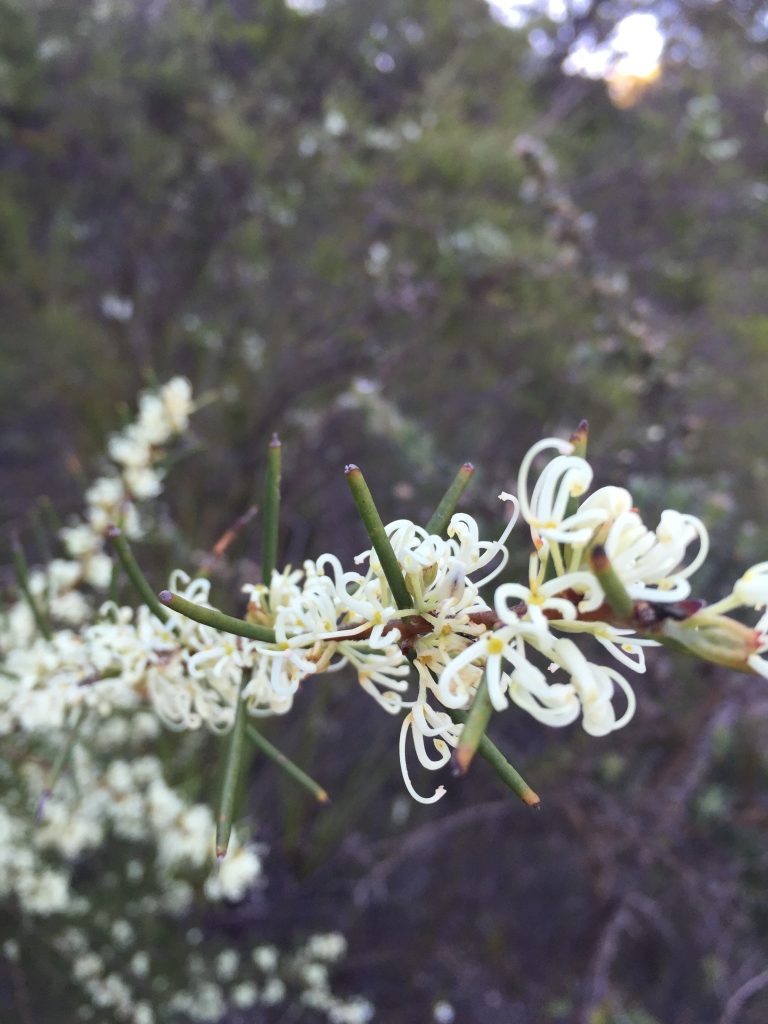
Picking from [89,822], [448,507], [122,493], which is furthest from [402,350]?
[448,507]

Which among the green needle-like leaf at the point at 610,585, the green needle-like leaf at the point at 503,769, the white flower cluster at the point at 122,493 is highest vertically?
the white flower cluster at the point at 122,493

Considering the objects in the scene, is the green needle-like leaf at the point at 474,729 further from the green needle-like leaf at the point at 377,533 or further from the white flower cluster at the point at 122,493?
the white flower cluster at the point at 122,493

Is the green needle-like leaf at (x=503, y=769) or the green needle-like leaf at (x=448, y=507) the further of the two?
the green needle-like leaf at (x=448, y=507)

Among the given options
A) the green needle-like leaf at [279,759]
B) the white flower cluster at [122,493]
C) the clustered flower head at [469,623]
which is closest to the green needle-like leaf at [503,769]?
the clustered flower head at [469,623]

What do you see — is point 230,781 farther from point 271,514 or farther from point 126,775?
point 126,775

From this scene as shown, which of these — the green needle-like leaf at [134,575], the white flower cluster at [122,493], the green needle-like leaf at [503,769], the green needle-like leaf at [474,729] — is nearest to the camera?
the green needle-like leaf at [474,729]

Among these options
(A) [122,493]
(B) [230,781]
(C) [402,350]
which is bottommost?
(B) [230,781]

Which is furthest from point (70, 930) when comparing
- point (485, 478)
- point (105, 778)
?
point (485, 478)

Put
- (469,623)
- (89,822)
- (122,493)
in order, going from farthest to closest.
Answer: (89,822) < (122,493) < (469,623)

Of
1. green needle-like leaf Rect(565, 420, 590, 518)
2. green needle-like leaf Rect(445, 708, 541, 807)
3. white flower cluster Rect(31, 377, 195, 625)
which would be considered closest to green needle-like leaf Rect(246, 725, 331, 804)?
green needle-like leaf Rect(445, 708, 541, 807)
